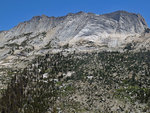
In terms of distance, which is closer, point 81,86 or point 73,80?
point 81,86

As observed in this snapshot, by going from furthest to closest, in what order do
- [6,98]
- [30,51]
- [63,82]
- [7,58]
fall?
[30,51] → [7,58] → [63,82] → [6,98]

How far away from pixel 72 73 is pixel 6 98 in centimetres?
3905

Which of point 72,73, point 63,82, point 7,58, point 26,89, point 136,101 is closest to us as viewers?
point 136,101

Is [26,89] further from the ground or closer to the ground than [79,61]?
closer to the ground

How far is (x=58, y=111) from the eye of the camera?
6562cm

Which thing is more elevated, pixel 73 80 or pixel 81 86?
pixel 73 80

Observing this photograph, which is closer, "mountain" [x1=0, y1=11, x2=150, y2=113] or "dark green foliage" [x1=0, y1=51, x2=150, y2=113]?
"mountain" [x1=0, y1=11, x2=150, y2=113]

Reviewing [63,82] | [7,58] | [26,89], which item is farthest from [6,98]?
[7,58]

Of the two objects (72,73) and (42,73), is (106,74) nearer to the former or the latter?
(72,73)

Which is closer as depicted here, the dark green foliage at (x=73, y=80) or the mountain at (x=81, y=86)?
the mountain at (x=81, y=86)

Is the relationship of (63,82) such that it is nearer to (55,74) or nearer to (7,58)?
(55,74)

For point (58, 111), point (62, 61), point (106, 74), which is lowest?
point (58, 111)

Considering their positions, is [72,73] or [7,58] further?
[7,58]

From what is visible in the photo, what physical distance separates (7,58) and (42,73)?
73.3 meters
